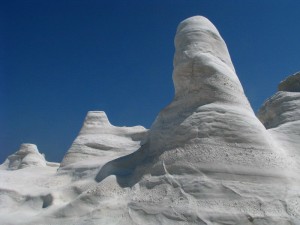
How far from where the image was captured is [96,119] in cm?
1482

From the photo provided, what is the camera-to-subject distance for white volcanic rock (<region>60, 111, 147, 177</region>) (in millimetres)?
12703

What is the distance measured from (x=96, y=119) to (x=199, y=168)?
9.01 metres

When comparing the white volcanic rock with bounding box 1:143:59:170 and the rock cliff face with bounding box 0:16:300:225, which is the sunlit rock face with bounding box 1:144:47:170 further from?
the rock cliff face with bounding box 0:16:300:225

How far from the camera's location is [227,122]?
6.86 meters

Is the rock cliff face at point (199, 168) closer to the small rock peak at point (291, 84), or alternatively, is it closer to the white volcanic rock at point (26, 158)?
the small rock peak at point (291, 84)

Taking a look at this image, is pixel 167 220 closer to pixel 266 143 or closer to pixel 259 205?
pixel 259 205

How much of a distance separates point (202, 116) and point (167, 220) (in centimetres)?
228

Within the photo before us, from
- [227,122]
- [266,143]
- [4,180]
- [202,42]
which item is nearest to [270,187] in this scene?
[266,143]

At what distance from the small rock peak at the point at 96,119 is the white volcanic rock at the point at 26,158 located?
26.5ft

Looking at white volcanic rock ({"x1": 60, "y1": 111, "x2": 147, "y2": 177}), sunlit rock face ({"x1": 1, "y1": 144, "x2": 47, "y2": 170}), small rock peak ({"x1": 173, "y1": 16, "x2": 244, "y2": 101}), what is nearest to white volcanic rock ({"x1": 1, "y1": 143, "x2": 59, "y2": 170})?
sunlit rock face ({"x1": 1, "y1": 144, "x2": 47, "y2": 170})

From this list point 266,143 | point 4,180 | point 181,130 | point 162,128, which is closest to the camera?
point 266,143

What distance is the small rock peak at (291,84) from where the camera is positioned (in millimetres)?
12336

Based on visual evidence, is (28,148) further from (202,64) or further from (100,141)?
(202,64)

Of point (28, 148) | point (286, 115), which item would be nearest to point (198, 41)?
point (286, 115)
